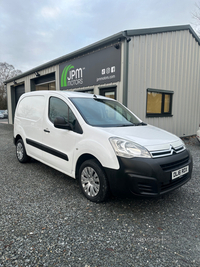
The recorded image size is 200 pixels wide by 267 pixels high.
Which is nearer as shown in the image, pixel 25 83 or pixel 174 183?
pixel 174 183

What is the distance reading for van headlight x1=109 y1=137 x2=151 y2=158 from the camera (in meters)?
2.40

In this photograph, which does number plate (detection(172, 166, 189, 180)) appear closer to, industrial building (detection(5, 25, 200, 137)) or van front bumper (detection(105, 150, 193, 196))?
van front bumper (detection(105, 150, 193, 196))

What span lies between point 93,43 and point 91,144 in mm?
6372

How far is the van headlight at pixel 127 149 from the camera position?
7.89ft

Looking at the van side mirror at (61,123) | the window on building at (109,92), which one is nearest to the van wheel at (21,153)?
the van side mirror at (61,123)

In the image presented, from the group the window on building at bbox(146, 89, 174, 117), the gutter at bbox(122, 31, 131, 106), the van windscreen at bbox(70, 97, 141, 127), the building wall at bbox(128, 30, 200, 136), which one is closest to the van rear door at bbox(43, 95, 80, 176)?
the van windscreen at bbox(70, 97, 141, 127)


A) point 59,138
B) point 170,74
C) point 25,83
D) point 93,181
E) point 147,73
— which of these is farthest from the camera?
point 25,83

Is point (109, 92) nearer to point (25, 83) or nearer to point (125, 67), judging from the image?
point (125, 67)

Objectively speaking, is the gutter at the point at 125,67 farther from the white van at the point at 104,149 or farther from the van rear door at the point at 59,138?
the van rear door at the point at 59,138

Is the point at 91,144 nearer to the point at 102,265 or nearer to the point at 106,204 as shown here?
the point at 106,204

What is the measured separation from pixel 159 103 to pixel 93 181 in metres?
6.51

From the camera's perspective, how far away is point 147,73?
756 centimetres

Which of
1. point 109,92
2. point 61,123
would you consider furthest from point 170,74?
point 61,123

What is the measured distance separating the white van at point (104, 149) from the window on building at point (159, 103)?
167 inches
